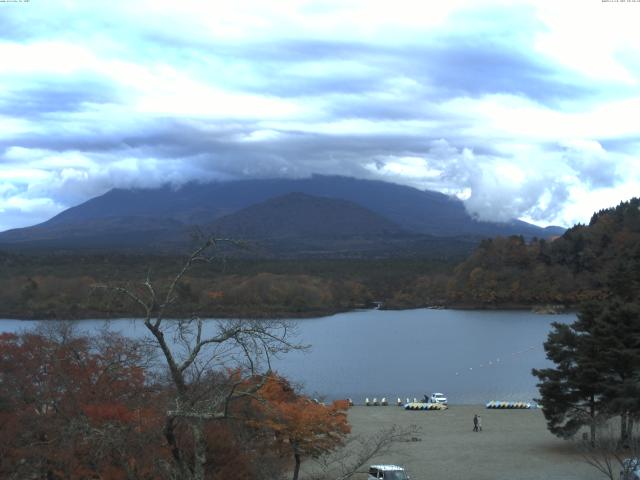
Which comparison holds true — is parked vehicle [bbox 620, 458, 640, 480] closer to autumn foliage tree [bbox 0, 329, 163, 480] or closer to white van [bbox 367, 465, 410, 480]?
white van [bbox 367, 465, 410, 480]

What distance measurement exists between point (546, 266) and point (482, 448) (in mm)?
71820

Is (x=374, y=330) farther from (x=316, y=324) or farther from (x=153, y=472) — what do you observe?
(x=153, y=472)

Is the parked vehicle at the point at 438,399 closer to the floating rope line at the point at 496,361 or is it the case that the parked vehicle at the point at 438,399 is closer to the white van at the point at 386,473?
the floating rope line at the point at 496,361

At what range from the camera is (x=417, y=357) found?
1827 inches

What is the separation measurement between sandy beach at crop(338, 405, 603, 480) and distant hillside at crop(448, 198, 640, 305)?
58222 millimetres

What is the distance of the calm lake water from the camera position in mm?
35469

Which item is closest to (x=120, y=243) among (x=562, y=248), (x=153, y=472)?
(x=562, y=248)

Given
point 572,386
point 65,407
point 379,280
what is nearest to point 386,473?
point 572,386

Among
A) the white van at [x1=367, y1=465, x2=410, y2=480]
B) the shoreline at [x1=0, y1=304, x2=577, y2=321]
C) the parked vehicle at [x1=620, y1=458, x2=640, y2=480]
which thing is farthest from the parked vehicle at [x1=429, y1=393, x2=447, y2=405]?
the shoreline at [x1=0, y1=304, x2=577, y2=321]

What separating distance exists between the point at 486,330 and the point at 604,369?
45.2m

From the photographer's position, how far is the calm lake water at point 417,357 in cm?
3547

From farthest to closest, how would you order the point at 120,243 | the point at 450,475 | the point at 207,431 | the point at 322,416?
the point at 120,243 → the point at 450,475 → the point at 322,416 → the point at 207,431

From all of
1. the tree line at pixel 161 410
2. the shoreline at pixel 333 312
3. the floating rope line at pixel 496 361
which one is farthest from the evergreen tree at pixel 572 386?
the shoreline at pixel 333 312

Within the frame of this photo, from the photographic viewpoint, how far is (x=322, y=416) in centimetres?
1559
